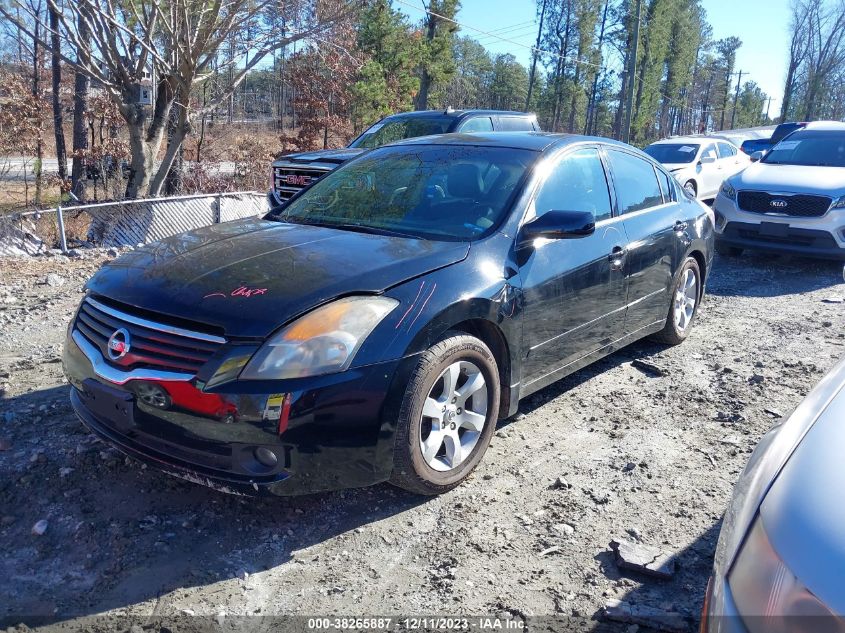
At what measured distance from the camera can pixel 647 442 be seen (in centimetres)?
405

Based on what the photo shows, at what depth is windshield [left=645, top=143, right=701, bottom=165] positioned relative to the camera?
48.4ft

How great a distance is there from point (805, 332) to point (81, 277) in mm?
7299

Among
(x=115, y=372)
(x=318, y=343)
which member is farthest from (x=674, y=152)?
(x=115, y=372)

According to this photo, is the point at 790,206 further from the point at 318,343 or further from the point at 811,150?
the point at 318,343

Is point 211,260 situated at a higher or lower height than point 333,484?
higher

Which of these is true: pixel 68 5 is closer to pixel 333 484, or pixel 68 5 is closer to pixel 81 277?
pixel 81 277

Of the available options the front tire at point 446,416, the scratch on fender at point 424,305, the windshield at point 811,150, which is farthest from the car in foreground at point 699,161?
the scratch on fender at point 424,305

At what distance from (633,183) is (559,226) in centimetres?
158

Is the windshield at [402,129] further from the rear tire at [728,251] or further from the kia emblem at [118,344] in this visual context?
the kia emblem at [118,344]

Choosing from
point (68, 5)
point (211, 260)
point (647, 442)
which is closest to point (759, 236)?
point (647, 442)

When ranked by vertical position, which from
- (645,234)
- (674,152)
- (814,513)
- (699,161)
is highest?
(674,152)

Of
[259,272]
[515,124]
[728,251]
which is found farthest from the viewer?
[515,124]

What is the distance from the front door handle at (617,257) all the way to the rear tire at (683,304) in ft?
3.36

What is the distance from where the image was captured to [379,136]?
10.5 m
